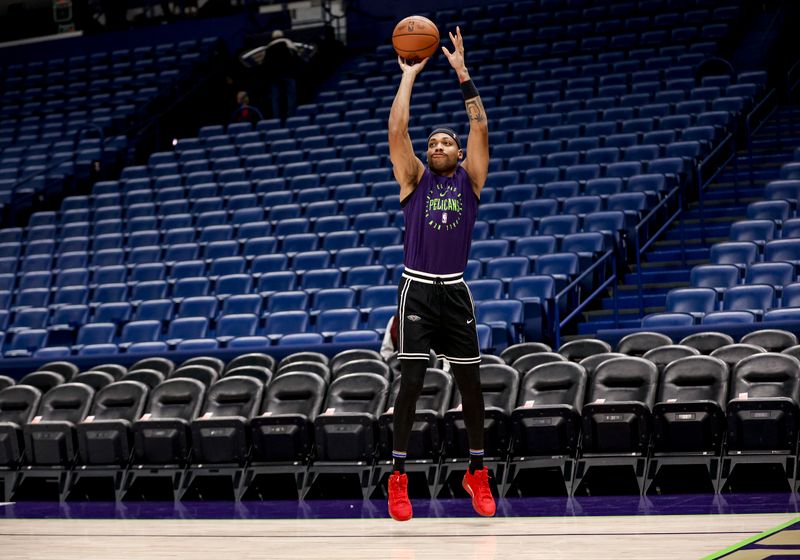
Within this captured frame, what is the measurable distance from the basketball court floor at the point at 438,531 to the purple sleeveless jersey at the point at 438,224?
4.50 feet

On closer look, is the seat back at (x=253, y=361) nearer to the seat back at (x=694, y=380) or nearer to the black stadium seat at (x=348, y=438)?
the black stadium seat at (x=348, y=438)

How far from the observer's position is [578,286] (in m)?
11.8

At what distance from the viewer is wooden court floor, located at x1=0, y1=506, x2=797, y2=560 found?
5.00 meters

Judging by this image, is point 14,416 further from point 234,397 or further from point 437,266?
point 437,266

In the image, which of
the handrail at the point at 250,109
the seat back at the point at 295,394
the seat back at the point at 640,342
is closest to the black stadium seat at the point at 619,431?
the seat back at the point at 640,342

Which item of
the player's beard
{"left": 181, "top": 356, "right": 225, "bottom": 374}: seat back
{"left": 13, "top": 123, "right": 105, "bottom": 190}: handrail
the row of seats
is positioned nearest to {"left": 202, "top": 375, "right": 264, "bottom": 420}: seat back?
the row of seats

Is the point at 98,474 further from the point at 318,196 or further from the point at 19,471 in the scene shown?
the point at 318,196

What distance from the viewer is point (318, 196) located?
50.2ft

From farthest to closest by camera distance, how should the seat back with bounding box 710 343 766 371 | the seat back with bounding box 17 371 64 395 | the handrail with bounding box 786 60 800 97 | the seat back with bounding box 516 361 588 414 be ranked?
the handrail with bounding box 786 60 800 97, the seat back with bounding box 17 371 64 395, the seat back with bounding box 710 343 766 371, the seat back with bounding box 516 361 588 414

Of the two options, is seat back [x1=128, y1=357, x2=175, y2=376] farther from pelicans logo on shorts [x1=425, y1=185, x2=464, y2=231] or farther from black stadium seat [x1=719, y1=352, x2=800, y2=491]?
pelicans logo on shorts [x1=425, y1=185, x2=464, y2=231]

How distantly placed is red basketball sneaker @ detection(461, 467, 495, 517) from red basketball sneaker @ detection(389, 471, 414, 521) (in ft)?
1.18

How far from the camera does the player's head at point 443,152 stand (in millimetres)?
5730

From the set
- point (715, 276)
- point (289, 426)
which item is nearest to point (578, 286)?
point (715, 276)

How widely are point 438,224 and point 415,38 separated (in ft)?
3.21
